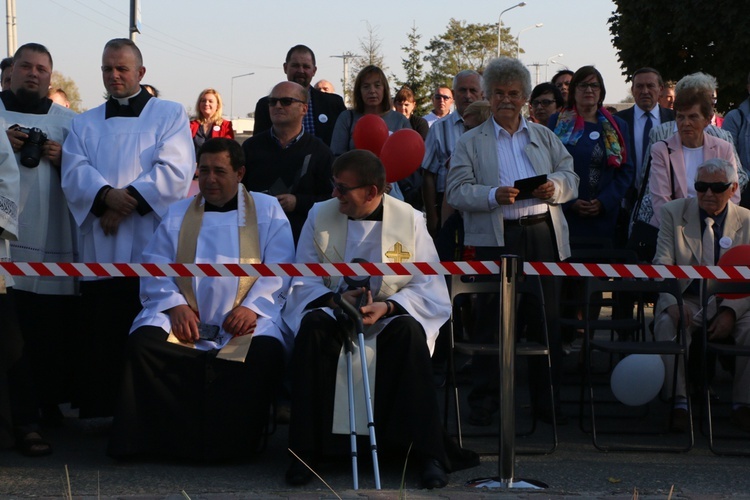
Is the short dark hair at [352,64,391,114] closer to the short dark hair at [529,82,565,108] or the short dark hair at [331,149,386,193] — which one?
the short dark hair at [529,82,565,108]

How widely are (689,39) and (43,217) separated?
24.9 meters

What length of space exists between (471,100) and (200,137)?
3.48 meters

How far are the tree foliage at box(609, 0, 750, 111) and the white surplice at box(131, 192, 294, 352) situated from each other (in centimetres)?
2300

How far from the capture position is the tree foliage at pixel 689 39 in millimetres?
27531

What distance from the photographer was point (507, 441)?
547 centimetres

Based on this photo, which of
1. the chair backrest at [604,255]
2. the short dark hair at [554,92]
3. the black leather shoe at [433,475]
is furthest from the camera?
the short dark hair at [554,92]

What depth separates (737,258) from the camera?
6641 mm

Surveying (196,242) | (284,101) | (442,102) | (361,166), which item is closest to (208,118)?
(442,102)

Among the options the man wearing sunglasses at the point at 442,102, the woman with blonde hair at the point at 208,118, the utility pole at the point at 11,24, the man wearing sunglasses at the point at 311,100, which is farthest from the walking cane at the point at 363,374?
the utility pole at the point at 11,24

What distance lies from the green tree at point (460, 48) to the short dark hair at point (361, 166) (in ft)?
124

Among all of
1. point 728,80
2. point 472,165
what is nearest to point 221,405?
point 472,165

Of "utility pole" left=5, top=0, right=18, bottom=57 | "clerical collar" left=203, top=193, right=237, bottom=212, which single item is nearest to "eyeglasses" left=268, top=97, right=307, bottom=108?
"clerical collar" left=203, top=193, right=237, bottom=212

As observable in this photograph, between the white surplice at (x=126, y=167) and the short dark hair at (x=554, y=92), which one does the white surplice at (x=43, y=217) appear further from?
the short dark hair at (x=554, y=92)

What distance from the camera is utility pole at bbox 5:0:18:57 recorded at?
2098 cm
